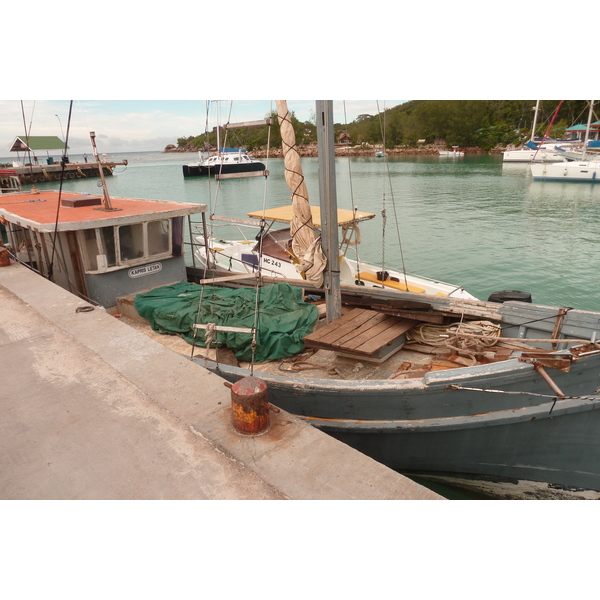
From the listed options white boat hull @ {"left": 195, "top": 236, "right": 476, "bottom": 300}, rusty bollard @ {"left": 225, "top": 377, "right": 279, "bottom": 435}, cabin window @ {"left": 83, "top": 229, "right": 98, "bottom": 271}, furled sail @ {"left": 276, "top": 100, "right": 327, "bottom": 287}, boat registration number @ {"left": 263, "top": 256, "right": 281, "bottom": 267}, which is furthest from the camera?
boat registration number @ {"left": 263, "top": 256, "right": 281, "bottom": 267}

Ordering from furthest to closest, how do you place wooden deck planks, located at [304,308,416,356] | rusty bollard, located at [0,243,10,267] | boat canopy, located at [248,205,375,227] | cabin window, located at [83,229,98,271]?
boat canopy, located at [248,205,375,227]
rusty bollard, located at [0,243,10,267]
cabin window, located at [83,229,98,271]
wooden deck planks, located at [304,308,416,356]

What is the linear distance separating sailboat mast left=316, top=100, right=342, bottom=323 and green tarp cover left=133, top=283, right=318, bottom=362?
1.30 ft

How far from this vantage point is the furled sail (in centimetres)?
588

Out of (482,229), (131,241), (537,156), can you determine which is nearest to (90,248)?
(131,241)

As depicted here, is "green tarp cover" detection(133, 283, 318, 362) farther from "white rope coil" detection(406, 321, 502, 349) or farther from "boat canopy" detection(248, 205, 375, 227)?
"boat canopy" detection(248, 205, 375, 227)

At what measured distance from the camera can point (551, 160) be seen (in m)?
52.7

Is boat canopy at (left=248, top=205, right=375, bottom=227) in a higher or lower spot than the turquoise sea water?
higher

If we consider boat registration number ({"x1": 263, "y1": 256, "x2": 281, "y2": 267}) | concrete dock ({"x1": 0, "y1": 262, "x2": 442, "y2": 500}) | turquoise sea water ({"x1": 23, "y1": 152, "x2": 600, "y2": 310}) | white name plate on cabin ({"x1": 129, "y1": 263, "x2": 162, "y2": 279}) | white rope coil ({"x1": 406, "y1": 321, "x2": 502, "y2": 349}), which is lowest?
turquoise sea water ({"x1": 23, "y1": 152, "x2": 600, "y2": 310})

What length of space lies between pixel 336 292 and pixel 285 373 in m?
1.38

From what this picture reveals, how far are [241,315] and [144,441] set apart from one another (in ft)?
10.2

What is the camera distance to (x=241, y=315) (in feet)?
21.4

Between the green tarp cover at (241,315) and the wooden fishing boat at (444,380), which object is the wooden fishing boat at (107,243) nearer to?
the green tarp cover at (241,315)

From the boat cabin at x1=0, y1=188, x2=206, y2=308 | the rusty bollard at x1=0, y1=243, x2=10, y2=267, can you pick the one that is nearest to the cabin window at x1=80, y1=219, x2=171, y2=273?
the boat cabin at x1=0, y1=188, x2=206, y2=308

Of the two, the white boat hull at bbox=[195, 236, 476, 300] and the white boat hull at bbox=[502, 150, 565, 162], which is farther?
the white boat hull at bbox=[502, 150, 565, 162]
